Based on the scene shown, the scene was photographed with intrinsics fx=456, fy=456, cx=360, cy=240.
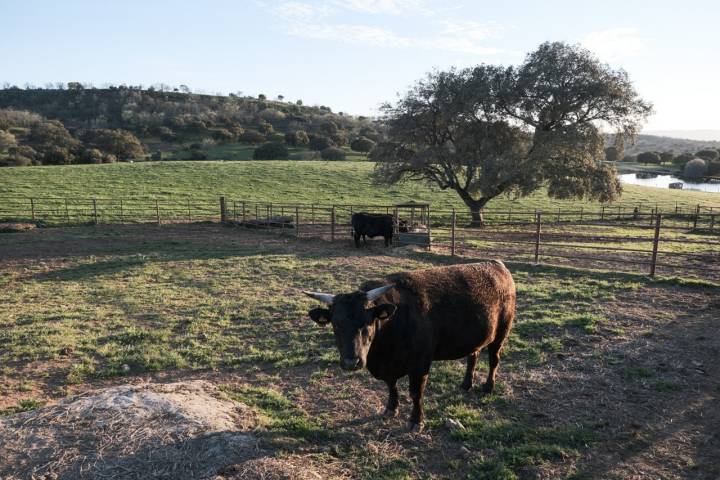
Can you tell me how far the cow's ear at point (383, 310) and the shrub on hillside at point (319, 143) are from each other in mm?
57253

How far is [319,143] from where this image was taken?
61.5 metres

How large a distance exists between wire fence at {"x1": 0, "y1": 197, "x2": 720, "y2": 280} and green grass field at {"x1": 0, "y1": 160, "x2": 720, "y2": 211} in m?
3.14

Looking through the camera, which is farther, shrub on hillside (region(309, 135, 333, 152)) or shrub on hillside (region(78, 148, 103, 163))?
shrub on hillside (region(309, 135, 333, 152))

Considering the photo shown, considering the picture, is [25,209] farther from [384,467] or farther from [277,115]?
[277,115]

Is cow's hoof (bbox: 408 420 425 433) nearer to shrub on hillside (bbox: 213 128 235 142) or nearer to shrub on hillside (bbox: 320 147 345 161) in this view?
shrub on hillside (bbox: 320 147 345 161)

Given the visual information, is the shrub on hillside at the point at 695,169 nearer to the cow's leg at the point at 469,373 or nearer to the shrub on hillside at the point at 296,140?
the shrub on hillside at the point at 296,140

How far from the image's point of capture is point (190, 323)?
7.94 meters

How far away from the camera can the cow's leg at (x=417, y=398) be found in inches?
183

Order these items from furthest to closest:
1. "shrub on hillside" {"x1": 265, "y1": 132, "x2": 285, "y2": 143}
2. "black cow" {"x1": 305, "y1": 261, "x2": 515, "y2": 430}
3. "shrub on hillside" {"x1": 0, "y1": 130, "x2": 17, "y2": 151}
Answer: "shrub on hillside" {"x1": 265, "y1": 132, "x2": 285, "y2": 143} < "shrub on hillside" {"x1": 0, "y1": 130, "x2": 17, "y2": 151} < "black cow" {"x1": 305, "y1": 261, "x2": 515, "y2": 430}

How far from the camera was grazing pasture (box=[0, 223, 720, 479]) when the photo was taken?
427 centimetres

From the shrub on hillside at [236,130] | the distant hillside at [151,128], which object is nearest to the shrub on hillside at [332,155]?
the distant hillside at [151,128]

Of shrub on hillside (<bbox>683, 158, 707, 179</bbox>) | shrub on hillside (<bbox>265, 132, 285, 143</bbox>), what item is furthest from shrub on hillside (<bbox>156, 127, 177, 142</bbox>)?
shrub on hillside (<bbox>683, 158, 707, 179</bbox>)

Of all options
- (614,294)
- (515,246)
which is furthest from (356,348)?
(515,246)

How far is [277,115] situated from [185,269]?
74.7 meters
